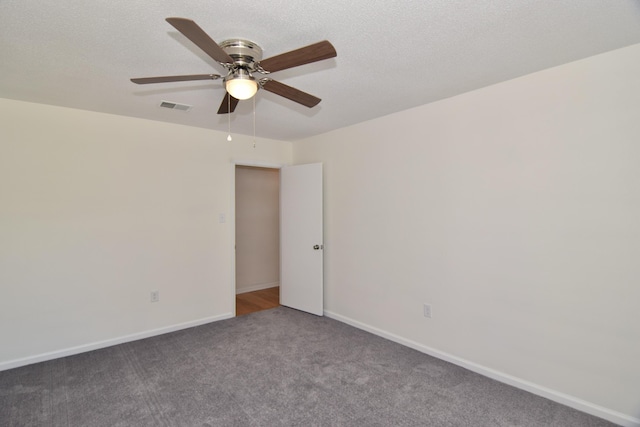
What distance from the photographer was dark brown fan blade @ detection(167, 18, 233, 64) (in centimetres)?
128

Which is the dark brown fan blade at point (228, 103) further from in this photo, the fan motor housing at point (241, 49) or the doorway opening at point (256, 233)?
the doorway opening at point (256, 233)

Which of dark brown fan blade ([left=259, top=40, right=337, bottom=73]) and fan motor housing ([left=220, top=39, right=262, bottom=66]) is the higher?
fan motor housing ([left=220, top=39, right=262, bottom=66])

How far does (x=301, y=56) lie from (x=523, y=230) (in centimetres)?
216

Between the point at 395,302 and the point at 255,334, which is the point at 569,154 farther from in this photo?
the point at 255,334

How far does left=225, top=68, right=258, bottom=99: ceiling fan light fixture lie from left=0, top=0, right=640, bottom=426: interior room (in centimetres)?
21

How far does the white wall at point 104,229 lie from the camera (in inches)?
116

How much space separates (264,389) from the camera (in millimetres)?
2557

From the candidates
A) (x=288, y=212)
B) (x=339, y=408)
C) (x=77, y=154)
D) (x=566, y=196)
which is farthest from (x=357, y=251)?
(x=77, y=154)

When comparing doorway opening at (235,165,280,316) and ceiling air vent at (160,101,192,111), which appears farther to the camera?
doorway opening at (235,165,280,316)

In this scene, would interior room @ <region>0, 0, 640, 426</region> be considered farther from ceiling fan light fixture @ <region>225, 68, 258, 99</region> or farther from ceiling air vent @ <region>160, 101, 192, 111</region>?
ceiling fan light fixture @ <region>225, 68, 258, 99</region>

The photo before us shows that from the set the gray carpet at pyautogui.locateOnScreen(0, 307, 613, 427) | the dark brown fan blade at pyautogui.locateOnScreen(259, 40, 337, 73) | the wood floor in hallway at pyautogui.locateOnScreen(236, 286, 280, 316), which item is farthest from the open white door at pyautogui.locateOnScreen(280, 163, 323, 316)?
the dark brown fan blade at pyautogui.locateOnScreen(259, 40, 337, 73)

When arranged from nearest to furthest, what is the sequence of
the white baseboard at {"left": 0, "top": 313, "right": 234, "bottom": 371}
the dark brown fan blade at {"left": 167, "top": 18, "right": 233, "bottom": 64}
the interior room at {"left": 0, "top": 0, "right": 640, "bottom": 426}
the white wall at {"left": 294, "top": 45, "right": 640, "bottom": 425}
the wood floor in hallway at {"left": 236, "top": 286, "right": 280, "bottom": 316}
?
the dark brown fan blade at {"left": 167, "top": 18, "right": 233, "bottom": 64}
the interior room at {"left": 0, "top": 0, "right": 640, "bottom": 426}
the white wall at {"left": 294, "top": 45, "right": 640, "bottom": 425}
the white baseboard at {"left": 0, "top": 313, "right": 234, "bottom": 371}
the wood floor in hallway at {"left": 236, "top": 286, "right": 280, "bottom": 316}

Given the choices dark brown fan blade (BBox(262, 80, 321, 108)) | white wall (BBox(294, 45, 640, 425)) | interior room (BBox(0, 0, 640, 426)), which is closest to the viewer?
interior room (BBox(0, 0, 640, 426))

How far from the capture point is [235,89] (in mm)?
1871
